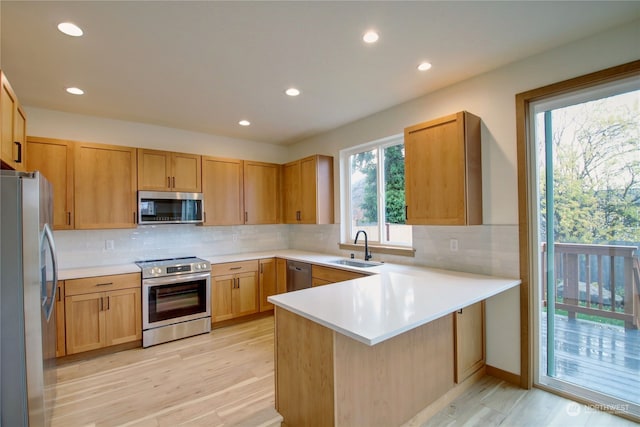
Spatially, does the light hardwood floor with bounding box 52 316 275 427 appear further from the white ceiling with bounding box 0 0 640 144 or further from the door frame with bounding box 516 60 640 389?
the white ceiling with bounding box 0 0 640 144

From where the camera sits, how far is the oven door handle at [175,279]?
326 centimetres

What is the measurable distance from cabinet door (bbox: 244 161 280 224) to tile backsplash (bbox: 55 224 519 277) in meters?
0.34

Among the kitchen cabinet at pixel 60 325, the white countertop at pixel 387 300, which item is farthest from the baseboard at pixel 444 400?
the kitchen cabinet at pixel 60 325

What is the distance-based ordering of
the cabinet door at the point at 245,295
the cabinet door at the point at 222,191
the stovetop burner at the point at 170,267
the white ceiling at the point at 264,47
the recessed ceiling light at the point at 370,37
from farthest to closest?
the cabinet door at the point at 222,191, the cabinet door at the point at 245,295, the stovetop burner at the point at 170,267, the recessed ceiling light at the point at 370,37, the white ceiling at the point at 264,47

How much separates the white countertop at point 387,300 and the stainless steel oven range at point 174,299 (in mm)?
2009

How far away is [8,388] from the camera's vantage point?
1555 millimetres

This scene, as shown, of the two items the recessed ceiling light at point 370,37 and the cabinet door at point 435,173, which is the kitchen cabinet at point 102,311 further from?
the recessed ceiling light at point 370,37

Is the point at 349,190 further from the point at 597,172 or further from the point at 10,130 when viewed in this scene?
the point at 10,130

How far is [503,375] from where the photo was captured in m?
2.47

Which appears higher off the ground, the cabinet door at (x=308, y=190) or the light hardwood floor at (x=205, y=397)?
the cabinet door at (x=308, y=190)

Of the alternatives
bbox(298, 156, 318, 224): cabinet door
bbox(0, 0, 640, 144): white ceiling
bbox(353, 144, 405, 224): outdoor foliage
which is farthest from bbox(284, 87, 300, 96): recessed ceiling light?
bbox(353, 144, 405, 224): outdoor foliage

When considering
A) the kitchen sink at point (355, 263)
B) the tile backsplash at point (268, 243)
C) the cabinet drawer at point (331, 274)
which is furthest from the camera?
the kitchen sink at point (355, 263)

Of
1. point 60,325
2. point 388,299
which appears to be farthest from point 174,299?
point 388,299

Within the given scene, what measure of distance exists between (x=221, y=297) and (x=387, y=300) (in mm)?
2579
